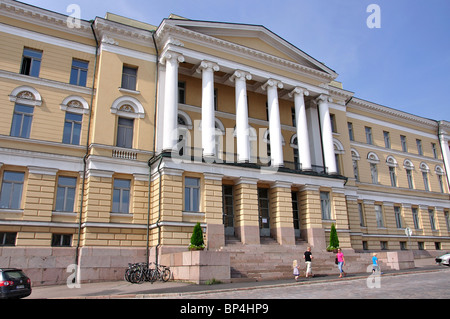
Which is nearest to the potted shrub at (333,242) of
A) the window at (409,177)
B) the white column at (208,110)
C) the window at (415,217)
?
the white column at (208,110)

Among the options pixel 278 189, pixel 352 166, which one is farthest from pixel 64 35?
pixel 352 166

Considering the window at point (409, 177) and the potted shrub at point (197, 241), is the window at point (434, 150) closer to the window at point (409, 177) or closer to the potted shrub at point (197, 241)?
the window at point (409, 177)

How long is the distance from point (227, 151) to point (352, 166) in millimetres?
13066

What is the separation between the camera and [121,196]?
23922mm

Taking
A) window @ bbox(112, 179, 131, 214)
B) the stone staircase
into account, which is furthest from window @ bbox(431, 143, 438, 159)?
window @ bbox(112, 179, 131, 214)

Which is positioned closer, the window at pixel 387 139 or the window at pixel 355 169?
the window at pixel 355 169

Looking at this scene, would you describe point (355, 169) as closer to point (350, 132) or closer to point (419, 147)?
point (350, 132)

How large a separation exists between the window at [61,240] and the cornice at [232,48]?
14.5 m

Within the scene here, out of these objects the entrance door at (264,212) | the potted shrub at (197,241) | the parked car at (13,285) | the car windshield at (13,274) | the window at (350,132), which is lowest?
the parked car at (13,285)

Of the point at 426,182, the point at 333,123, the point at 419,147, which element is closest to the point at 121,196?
the point at 333,123

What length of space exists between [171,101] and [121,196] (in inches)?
273

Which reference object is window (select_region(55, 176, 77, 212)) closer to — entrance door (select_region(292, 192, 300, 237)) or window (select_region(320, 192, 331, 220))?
entrance door (select_region(292, 192, 300, 237))

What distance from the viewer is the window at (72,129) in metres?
24.2
